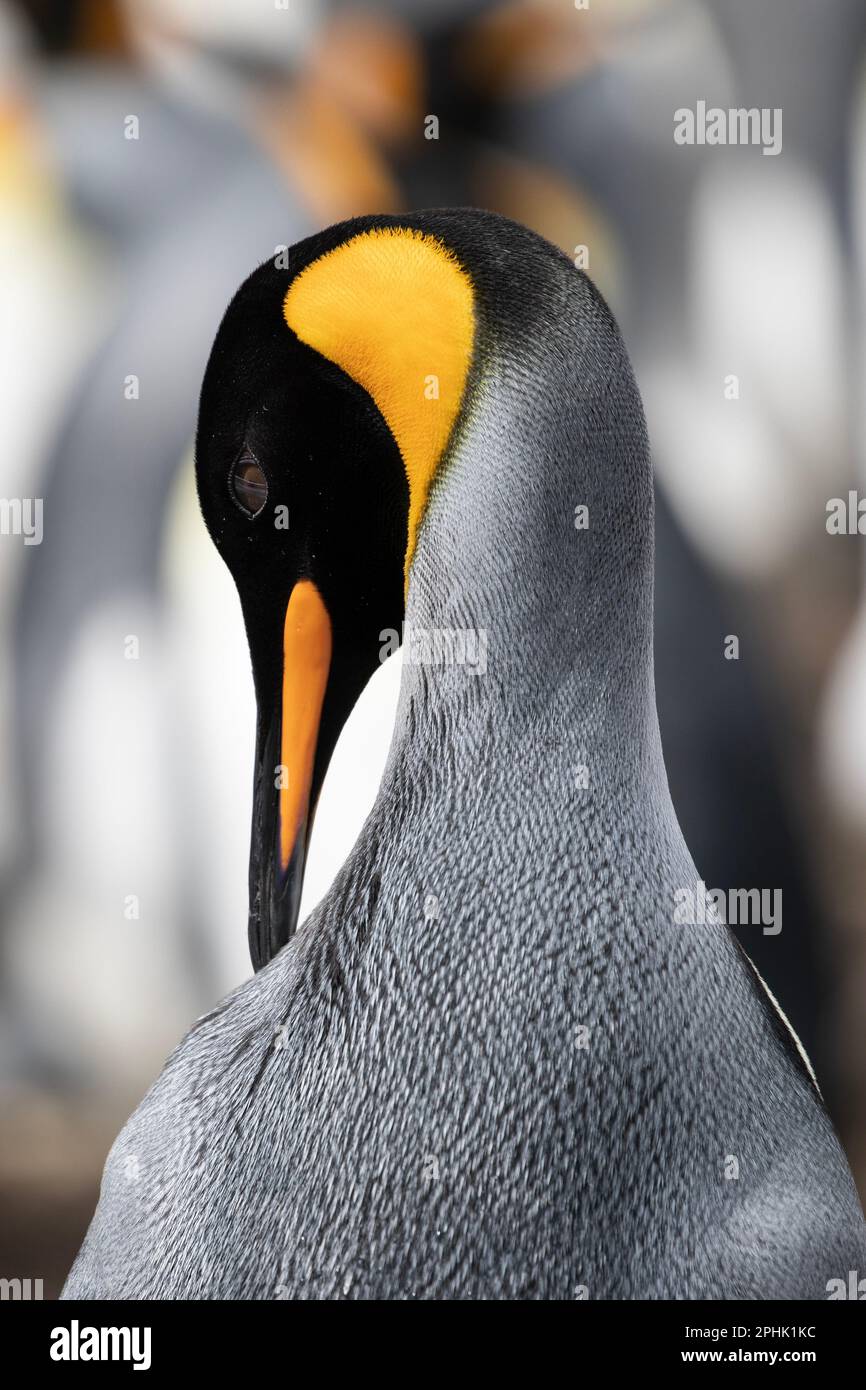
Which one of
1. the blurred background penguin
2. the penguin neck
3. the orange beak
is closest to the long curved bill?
the orange beak

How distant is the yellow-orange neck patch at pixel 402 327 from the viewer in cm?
65

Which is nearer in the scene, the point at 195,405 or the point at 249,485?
the point at 249,485

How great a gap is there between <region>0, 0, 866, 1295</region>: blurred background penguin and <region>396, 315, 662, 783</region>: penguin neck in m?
0.79

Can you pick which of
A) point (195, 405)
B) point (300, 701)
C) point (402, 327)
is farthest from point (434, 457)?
point (195, 405)

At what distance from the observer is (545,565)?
0.63 metres

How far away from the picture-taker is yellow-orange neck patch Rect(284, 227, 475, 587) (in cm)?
65

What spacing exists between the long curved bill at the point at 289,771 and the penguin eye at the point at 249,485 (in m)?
0.05

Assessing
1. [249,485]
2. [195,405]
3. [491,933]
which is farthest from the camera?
[195,405]

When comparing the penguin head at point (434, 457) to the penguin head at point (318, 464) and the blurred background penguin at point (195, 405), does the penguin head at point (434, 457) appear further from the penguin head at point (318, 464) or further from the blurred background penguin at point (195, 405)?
the blurred background penguin at point (195, 405)

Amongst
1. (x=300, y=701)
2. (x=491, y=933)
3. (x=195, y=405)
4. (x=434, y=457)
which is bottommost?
(x=491, y=933)

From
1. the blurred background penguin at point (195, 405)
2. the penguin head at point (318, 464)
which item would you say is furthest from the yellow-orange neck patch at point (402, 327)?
the blurred background penguin at point (195, 405)

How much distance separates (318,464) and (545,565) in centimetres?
17

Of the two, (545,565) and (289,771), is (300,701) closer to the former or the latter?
(289,771)
